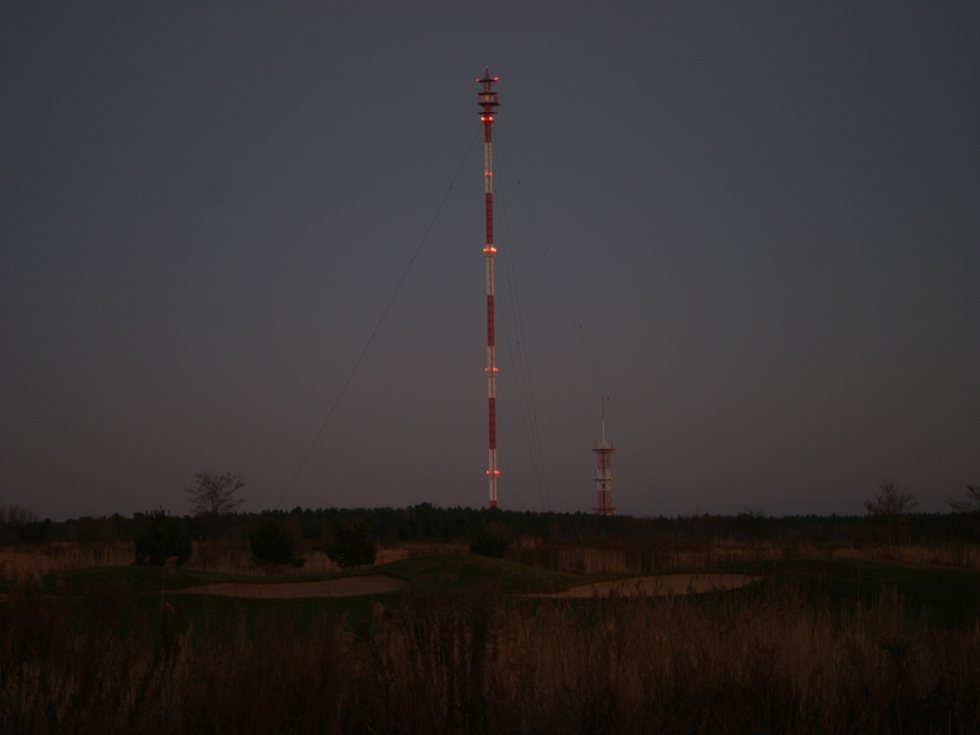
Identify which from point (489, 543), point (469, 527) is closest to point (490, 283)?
point (489, 543)

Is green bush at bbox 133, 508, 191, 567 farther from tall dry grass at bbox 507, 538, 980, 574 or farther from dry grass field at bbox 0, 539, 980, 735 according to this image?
dry grass field at bbox 0, 539, 980, 735

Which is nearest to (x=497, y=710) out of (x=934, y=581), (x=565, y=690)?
(x=565, y=690)

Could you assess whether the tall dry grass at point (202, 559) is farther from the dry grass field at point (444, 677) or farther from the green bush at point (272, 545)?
the dry grass field at point (444, 677)

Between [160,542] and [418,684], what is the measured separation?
68.1 ft

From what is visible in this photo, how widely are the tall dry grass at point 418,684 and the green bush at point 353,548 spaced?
20.7 m

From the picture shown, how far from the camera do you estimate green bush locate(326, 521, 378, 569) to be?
27.0 m

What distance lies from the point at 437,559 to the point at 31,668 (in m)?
15.1

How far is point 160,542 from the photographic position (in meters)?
24.2

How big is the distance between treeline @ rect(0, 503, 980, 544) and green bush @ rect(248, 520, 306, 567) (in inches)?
633

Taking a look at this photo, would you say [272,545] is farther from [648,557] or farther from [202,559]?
[648,557]

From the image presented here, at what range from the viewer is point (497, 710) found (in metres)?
5.45

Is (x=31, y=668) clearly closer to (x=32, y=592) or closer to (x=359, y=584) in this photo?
(x=32, y=592)

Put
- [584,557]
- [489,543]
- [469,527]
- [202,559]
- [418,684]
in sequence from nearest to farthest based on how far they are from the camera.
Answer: [418,684]
[489,543]
[584,557]
[202,559]
[469,527]

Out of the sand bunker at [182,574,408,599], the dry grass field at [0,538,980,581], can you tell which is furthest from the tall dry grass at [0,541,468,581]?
the sand bunker at [182,574,408,599]
